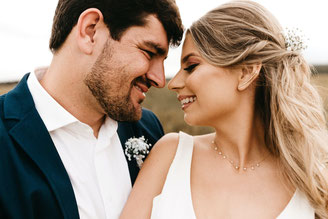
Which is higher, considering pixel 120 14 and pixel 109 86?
pixel 120 14

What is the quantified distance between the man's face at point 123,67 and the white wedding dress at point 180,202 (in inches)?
23.9

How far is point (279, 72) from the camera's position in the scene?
8.59 feet

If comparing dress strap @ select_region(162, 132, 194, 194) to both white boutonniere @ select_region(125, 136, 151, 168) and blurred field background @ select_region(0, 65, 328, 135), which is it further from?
blurred field background @ select_region(0, 65, 328, 135)

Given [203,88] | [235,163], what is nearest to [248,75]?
[203,88]

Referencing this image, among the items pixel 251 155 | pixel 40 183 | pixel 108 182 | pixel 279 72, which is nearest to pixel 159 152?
pixel 108 182

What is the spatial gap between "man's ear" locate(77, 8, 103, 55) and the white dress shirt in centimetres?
46

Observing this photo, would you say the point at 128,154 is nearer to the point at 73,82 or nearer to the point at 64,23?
the point at 73,82

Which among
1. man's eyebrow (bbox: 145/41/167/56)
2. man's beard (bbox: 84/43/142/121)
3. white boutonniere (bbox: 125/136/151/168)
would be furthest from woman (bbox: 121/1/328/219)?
man's beard (bbox: 84/43/142/121)

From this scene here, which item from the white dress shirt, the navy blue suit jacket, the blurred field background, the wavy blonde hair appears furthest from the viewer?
the blurred field background

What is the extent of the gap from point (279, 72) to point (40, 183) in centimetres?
194

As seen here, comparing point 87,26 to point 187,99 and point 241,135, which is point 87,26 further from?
point 241,135

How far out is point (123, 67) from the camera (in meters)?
2.67

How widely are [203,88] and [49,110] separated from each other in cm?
116

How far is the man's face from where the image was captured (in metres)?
2.66
